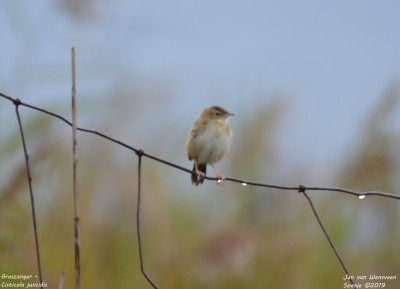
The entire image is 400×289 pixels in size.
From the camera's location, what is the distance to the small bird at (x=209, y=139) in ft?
13.1

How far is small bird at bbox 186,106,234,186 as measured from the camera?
4.00 m

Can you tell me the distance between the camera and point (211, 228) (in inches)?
154

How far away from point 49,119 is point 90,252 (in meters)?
0.82

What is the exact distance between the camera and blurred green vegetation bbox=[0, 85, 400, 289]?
373 cm

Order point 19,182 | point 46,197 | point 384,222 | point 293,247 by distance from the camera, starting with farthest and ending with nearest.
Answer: point 384,222 < point 293,247 < point 46,197 < point 19,182

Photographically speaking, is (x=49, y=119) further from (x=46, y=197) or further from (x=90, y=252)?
(x=90, y=252)

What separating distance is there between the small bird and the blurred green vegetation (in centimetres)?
10

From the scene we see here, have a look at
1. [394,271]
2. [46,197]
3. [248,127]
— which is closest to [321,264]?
[394,271]

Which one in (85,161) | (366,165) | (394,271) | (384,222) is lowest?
(394,271)

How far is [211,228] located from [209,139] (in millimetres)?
518

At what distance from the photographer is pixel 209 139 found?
400 cm

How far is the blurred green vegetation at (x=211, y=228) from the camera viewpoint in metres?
3.73

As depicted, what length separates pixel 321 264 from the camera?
3926mm

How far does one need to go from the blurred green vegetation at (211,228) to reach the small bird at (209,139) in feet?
0.33
